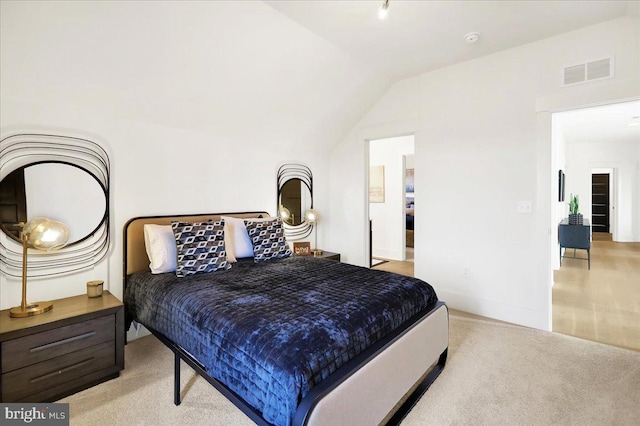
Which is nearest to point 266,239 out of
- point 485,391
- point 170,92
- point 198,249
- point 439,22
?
point 198,249

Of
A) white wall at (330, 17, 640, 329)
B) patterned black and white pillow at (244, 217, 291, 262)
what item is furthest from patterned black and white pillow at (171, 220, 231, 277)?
white wall at (330, 17, 640, 329)

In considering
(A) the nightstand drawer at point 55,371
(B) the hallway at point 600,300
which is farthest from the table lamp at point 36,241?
(B) the hallway at point 600,300

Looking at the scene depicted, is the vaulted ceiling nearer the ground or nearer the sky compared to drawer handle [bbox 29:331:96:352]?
nearer the sky

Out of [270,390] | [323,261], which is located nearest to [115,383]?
[270,390]

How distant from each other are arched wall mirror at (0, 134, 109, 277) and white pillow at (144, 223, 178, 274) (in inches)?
14.5

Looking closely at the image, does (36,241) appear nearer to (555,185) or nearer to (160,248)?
(160,248)

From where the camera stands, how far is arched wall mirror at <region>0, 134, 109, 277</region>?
225 cm

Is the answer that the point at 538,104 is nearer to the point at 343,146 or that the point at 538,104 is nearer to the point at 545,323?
the point at 545,323

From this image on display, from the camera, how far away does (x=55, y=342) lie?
198 cm

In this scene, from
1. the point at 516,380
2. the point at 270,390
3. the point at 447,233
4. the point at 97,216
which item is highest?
the point at 97,216

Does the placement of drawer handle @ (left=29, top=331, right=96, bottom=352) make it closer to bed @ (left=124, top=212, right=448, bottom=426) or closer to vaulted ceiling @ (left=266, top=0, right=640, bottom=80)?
bed @ (left=124, top=212, right=448, bottom=426)

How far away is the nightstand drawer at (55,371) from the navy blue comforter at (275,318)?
35 centimetres

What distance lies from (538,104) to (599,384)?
247 centimetres

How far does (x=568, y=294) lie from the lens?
4047 millimetres
